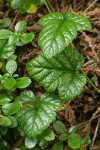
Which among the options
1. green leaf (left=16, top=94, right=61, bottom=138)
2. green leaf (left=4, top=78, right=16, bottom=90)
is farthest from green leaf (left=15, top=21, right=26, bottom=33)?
green leaf (left=16, top=94, right=61, bottom=138)

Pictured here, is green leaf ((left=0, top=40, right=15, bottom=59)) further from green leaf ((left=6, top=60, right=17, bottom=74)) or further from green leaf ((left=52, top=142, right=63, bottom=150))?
green leaf ((left=52, top=142, right=63, bottom=150))

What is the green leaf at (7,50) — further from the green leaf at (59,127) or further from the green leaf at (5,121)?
the green leaf at (59,127)

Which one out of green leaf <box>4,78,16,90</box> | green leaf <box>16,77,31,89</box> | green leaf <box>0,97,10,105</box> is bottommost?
green leaf <box>0,97,10,105</box>

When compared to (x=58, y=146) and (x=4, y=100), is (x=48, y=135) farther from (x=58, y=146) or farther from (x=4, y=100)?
(x=4, y=100)

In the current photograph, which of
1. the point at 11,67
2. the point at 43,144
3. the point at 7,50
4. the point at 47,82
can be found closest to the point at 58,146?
the point at 43,144

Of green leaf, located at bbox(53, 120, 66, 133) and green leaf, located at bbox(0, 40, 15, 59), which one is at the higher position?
green leaf, located at bbox(0, 40, 15, 59)

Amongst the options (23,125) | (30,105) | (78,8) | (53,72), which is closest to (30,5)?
(78,8)
